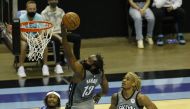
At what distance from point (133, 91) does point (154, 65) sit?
15.4 ft

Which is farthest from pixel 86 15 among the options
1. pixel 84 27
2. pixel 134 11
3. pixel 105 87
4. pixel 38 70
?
pixel 105 87

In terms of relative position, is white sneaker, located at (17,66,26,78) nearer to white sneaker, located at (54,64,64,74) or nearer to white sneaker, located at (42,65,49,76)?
white sneaker, located at (42,65,49,76)

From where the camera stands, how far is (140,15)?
11.4m

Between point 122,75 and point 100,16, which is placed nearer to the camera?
point 122,75

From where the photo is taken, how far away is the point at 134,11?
11445mm

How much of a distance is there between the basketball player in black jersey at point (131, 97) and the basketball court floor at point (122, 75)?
218 centimetres

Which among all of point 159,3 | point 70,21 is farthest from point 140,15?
point 70,21

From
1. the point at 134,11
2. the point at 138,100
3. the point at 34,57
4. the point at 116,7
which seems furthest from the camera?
the point at 116,7

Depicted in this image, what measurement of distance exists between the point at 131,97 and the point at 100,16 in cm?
682

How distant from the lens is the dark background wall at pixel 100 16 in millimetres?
12008

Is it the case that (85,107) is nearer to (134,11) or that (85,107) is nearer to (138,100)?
(138,100)

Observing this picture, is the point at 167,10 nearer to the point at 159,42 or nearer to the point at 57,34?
the point at 159,42

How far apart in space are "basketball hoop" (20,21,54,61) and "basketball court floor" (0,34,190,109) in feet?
1.86

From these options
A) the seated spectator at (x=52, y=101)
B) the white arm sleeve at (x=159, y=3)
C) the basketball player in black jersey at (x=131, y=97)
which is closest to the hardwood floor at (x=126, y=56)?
the white arm sleeve at (x=159, y=3)
